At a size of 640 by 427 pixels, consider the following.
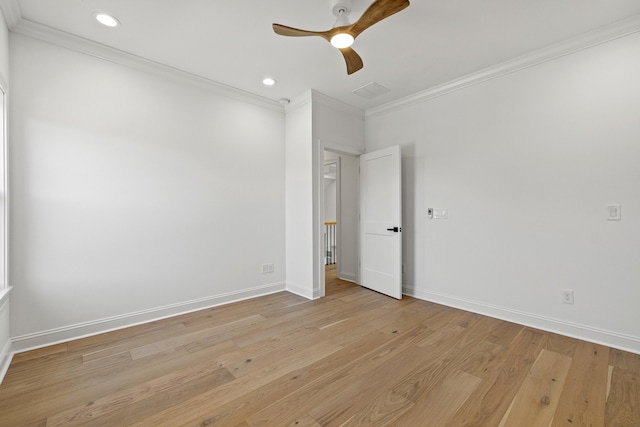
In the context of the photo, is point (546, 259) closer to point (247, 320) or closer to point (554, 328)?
point (554, 328)

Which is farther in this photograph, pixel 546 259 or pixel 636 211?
pixel 546 259

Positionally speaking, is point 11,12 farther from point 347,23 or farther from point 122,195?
point 347,23

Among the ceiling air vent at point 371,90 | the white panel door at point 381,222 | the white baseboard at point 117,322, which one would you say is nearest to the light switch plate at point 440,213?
the white panel door at point 381,222

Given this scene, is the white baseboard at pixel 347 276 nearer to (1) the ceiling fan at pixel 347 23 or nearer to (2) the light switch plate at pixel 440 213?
(2) the light switch plate at pixel 440 213

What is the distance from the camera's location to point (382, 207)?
13.2ft

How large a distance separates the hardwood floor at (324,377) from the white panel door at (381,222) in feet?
3.17

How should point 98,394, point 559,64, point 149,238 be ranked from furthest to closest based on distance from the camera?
1. point 149,238
2. point 559,64
3. point 98,394

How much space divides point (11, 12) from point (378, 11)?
9.27ft

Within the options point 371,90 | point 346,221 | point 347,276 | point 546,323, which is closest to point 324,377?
point 546,323

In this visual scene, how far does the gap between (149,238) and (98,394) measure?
1.54 meters

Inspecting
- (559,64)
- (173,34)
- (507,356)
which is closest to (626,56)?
(559,64)

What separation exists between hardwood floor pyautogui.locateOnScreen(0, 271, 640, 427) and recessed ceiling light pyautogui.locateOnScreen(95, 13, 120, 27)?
9.19 ft

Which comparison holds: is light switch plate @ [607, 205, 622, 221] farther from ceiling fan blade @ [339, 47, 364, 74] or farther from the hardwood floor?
ceiling fan blade @ [339, 47, 364, 74]

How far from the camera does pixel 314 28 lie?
250 centimetres
